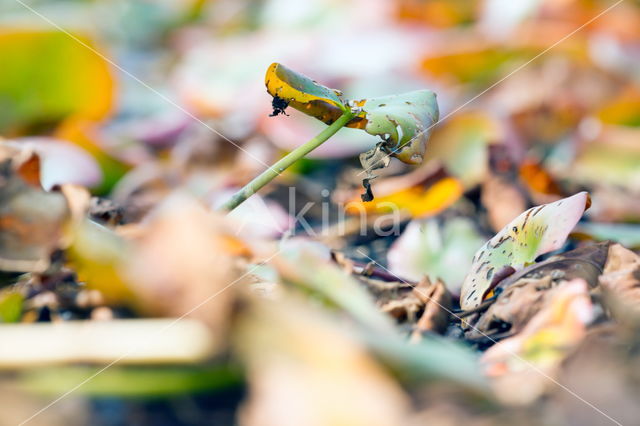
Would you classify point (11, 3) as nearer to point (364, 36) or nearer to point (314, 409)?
point (364, 36)

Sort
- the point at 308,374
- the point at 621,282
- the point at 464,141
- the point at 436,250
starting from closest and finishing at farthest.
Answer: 1. the point at 308,374
2. the point at 621,282
3. the point at 436,250
4. the point at 464,141

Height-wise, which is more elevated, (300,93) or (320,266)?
(300,93)

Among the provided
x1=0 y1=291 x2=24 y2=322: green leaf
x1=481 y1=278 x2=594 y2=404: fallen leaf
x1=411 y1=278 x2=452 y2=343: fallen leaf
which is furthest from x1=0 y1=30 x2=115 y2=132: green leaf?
x1=481 y1=278 x2=594 y2=404: fallen leaf

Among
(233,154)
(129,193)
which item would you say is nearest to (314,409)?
(129,193)

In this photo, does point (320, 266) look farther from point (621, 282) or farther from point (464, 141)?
point (464, 141)

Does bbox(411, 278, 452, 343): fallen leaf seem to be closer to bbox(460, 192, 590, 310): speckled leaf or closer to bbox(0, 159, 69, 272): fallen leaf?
bbox(460, 192, 590, 310): speckled leaf

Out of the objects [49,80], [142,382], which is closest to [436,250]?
[142,382]

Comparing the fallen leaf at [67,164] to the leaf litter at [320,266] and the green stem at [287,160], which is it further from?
the green stem at [287,160]
